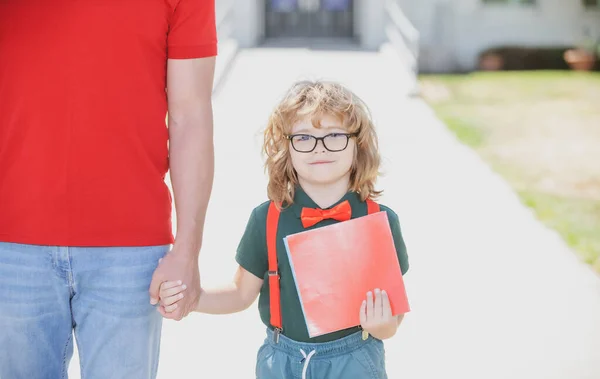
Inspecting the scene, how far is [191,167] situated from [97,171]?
9.9 inches

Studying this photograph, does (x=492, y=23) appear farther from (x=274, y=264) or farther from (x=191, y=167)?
(x=191, y=167)

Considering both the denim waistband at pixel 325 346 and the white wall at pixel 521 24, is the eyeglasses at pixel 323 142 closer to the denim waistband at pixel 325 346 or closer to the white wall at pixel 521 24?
the denim waistband at pixel 325 346

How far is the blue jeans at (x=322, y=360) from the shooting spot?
2.38 m

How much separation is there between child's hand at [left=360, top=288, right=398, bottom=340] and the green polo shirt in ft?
0.51

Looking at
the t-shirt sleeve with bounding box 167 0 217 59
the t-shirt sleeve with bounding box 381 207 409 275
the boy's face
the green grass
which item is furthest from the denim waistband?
the green grass

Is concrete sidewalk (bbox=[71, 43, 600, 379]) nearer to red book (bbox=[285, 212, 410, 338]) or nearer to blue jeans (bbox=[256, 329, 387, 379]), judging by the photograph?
red book (bbox=[285, 212, 410, 338])

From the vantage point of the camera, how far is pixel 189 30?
2078 mm

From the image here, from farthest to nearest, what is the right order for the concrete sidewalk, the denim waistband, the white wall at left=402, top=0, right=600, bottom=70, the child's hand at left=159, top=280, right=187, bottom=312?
1. the white wall at left=402, top=0, right=600, bottom=70
2. the concrete sidewalk
3. the denim waistband
4. the child's hand at left=159, top=280, right=187, bottom=312

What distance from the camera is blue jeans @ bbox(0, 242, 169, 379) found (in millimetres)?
2068

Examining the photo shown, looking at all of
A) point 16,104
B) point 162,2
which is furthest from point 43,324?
point 162,2

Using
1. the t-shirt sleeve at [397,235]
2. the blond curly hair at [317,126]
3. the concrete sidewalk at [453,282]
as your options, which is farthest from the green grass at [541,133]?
the blond curly hair at [317,126]

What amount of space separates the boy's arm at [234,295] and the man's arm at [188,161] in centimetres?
18

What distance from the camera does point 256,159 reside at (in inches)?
352

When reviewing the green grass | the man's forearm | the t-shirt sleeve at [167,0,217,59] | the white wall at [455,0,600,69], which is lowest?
the green grass
